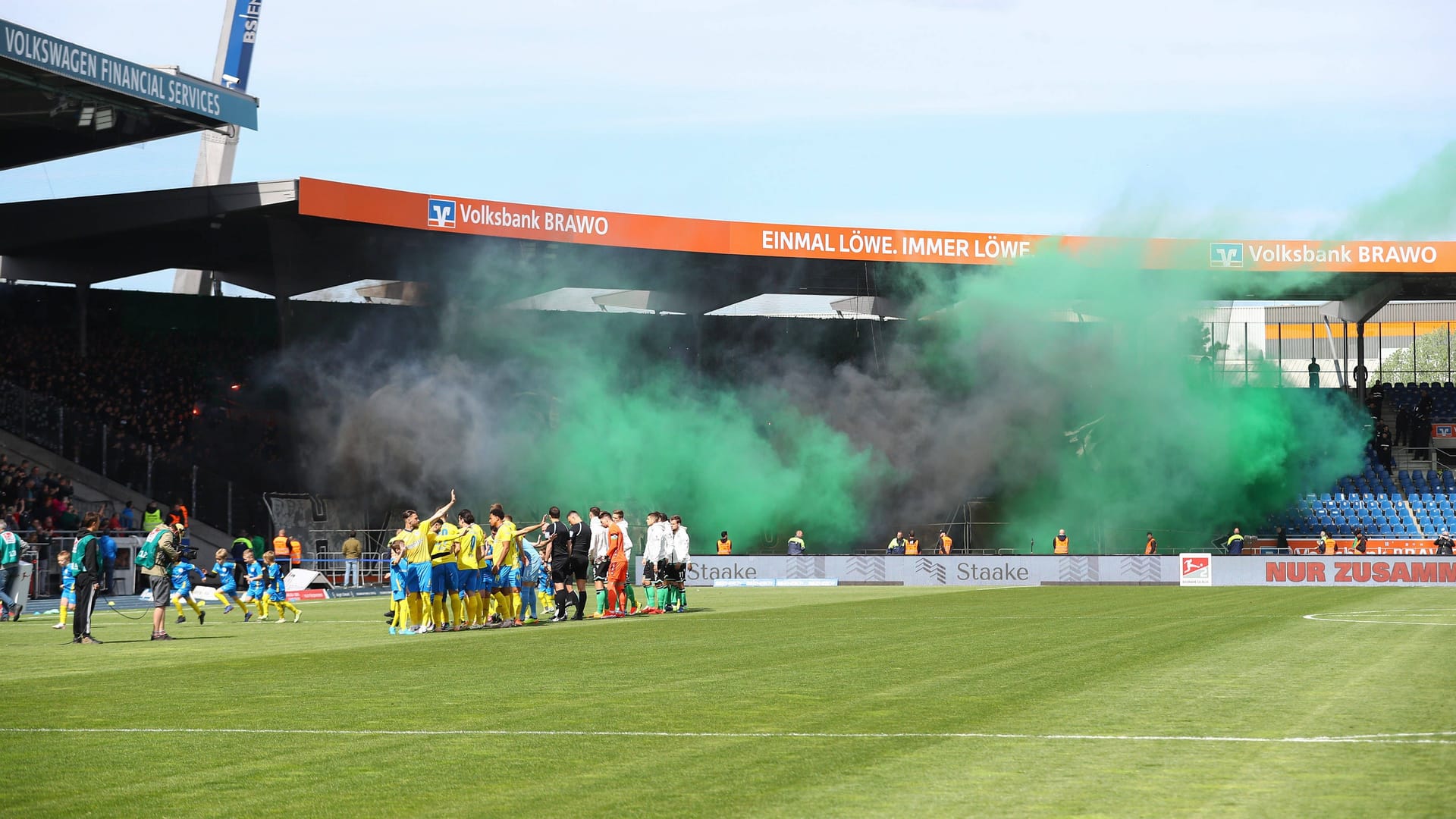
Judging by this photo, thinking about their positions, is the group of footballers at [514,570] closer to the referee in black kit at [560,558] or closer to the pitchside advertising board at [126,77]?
the referee in black kit at [560,558]

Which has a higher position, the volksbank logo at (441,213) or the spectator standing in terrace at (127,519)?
the volksbank logo at (441,213)

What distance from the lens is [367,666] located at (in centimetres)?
1544

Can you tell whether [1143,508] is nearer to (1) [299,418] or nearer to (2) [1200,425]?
(2) [1200,425]

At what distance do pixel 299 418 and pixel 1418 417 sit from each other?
37.6 metres

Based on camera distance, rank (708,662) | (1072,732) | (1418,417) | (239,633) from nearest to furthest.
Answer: (1072,732), (708,662), (239,633), (1418,417)

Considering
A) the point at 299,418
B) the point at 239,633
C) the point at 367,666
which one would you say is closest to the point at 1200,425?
the point at 299,418

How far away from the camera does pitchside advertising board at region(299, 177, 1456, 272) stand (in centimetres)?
4391

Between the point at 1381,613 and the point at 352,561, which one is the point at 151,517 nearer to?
the point at 352,561

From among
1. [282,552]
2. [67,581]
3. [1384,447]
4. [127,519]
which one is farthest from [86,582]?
[1384,447]

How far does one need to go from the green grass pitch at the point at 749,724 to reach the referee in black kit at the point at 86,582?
64 centimetres

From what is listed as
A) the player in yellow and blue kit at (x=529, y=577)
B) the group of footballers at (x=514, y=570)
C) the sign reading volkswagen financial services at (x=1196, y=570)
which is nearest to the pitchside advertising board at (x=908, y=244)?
the sign reading volkswagen financial services at (x=1196, y=570)

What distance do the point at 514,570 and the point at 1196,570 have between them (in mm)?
22271

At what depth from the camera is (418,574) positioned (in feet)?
69.7

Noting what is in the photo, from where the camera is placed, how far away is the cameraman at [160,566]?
20719mm
